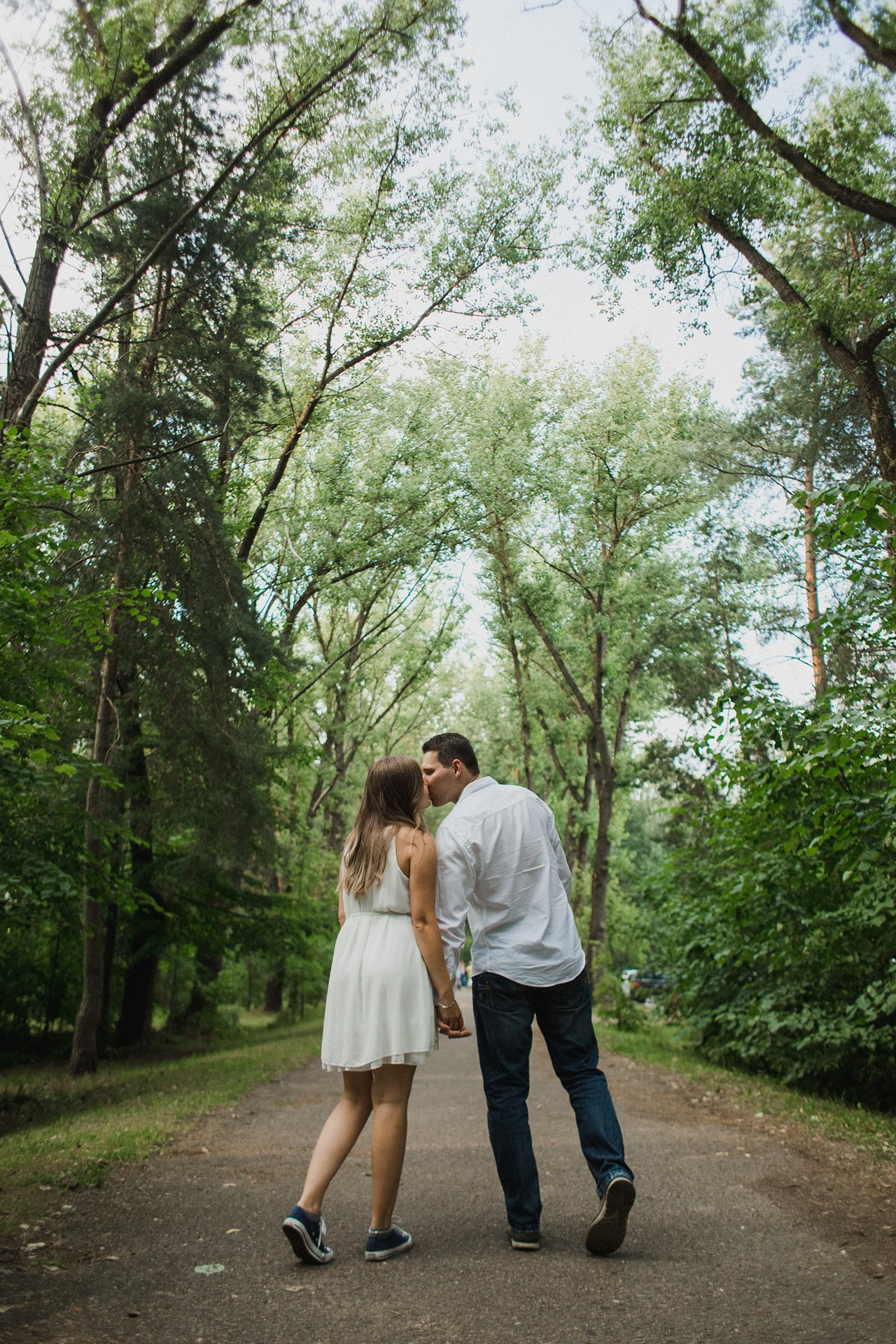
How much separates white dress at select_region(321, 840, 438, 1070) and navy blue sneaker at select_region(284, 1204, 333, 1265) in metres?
0.53

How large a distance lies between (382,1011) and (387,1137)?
0.49 m

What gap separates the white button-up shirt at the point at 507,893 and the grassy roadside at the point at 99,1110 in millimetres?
2273

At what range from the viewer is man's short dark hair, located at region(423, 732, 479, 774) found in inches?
177

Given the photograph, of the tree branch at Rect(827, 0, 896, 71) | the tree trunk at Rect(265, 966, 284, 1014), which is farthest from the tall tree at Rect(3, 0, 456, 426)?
the tree trunk at Rect(265, 966, 284, 1014)

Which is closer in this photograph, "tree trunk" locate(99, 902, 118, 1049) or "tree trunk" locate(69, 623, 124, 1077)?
"tree trunk" locate(69, 623, 124, 1077)

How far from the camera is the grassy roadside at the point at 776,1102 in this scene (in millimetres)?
6430

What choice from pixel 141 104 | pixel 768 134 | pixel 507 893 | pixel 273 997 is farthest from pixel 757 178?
pixel 273 997

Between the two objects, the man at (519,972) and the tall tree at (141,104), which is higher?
the tall tree at (141,104)

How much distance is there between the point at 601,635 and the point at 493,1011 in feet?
66.7

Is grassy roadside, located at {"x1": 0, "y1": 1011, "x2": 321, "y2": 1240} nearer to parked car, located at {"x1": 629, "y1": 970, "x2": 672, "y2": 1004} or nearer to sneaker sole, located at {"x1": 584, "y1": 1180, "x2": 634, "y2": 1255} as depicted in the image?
sneaker sole, located at {"x1": 584, "y1": 1180, "x2": 634, "y2": 1255}

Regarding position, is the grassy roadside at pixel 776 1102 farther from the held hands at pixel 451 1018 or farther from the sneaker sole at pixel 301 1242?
the sneaker sole at pixel 301 1242

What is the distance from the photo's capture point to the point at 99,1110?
925cm

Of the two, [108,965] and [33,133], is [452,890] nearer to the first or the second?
[33,133]

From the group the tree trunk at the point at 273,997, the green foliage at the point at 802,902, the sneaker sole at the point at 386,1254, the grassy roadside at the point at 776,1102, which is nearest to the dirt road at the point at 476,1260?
the sneaker sole at the point at 386,1254
